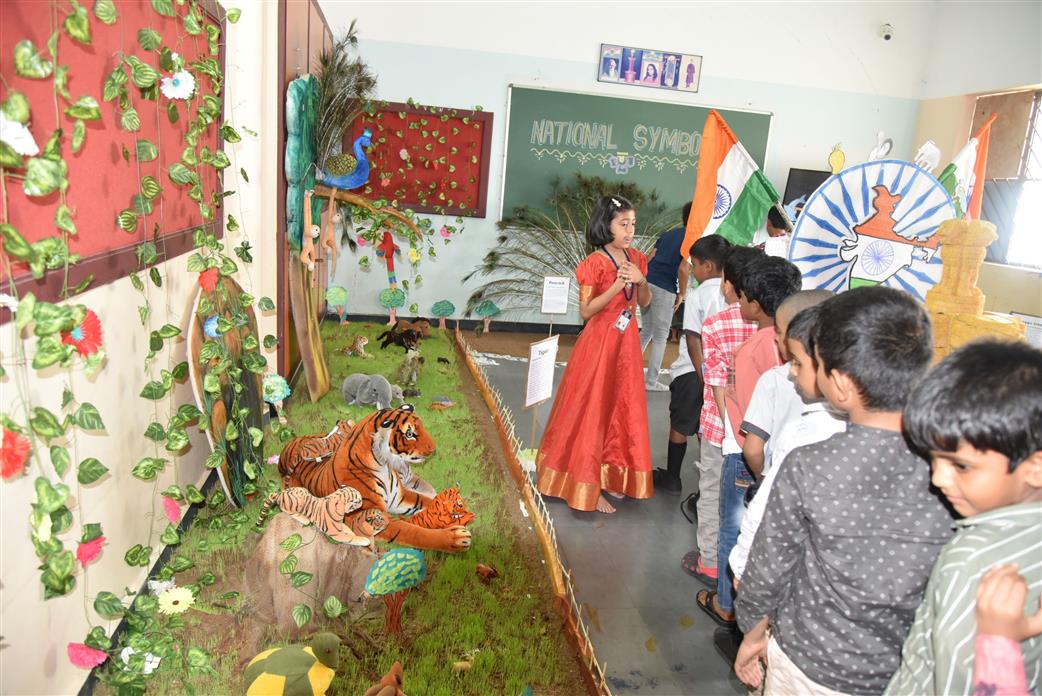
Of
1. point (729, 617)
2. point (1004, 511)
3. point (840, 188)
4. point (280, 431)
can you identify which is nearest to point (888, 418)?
point (1004, 511)

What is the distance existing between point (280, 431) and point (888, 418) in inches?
68.6

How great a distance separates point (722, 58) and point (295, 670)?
22.0ft

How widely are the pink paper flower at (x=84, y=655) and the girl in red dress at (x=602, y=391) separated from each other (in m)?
1.92

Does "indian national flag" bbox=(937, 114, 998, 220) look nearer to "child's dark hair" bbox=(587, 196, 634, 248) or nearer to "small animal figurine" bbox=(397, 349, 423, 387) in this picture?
"child's dark hair" bbox=(587, 196, 634, 248)

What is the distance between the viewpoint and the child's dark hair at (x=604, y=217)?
290 cm

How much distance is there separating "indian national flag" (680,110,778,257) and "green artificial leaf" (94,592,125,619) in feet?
8.64

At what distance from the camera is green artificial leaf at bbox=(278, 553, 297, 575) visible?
184 centimetres

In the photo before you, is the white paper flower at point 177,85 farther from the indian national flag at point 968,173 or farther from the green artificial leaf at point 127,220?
the indian national flag at point 968,173

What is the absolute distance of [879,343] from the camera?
1.21 metres

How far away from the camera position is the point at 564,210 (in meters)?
6.43

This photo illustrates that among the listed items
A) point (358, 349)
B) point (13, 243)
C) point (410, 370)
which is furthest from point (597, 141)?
point (13, 243)

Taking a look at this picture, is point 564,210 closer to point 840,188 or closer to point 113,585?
point 840,188

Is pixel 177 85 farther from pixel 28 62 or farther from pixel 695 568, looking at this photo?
pixel 695 568

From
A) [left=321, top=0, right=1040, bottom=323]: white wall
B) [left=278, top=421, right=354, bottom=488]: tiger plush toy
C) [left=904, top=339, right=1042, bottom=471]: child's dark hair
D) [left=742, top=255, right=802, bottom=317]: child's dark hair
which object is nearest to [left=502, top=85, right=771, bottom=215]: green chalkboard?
[left=321, top=0, right=1040, bottom=323]: white wall
